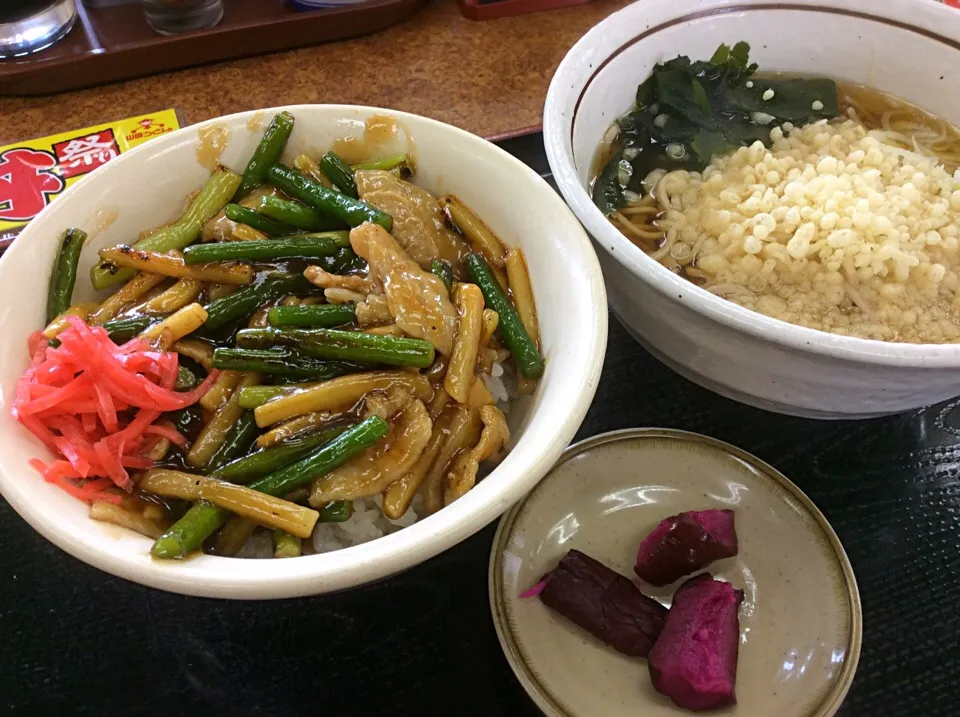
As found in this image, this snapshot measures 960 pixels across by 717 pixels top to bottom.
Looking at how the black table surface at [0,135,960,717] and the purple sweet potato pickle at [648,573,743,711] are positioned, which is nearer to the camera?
the purple sweet potato pickle at [648,573,743,711]

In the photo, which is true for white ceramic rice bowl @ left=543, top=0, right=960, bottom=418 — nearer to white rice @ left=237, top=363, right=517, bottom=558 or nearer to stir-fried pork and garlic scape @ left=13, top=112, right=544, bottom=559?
stir-fried pork and garlic scape @ left=13, top=112, right=544, bottom=559

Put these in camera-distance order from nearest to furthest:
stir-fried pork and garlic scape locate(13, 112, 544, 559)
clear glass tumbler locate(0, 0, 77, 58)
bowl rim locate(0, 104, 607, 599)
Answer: bowl rim locate(0, 104, 607, 599) → stir-fried pork and garlic scape locate(13, 112, 544, 559) → clear glass tumbler locate(0, 0, 77, 58)

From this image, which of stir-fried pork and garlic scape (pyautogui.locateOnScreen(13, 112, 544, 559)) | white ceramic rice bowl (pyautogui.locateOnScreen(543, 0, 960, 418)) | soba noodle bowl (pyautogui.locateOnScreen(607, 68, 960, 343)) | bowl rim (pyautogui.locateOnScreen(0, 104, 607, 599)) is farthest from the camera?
soba noodle bowl (pyautogui.locateOnScreen(607, 68, 960, 343))

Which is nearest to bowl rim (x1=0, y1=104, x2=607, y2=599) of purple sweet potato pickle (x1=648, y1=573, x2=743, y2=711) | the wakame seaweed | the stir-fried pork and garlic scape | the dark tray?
the stir-fried pork and garlic scape

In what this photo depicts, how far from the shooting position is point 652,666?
4.54ft

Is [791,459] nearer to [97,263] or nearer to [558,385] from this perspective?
[558,385]

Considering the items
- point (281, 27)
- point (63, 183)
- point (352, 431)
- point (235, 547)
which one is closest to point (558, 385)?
point (352, 431)

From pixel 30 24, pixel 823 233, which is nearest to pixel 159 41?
pixel 30 24

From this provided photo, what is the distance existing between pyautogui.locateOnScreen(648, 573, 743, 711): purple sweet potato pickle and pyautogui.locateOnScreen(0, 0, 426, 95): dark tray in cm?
239

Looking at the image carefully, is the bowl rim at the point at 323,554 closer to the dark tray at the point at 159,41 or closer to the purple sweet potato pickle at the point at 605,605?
the purple sweet potato pickle at the point at 605,605

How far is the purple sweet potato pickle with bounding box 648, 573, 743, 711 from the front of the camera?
4.36 ft

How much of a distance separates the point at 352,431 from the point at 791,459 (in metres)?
1.15

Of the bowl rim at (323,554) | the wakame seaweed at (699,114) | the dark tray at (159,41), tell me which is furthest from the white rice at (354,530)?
the dark tray at (159,41)

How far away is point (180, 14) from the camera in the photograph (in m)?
2.57
